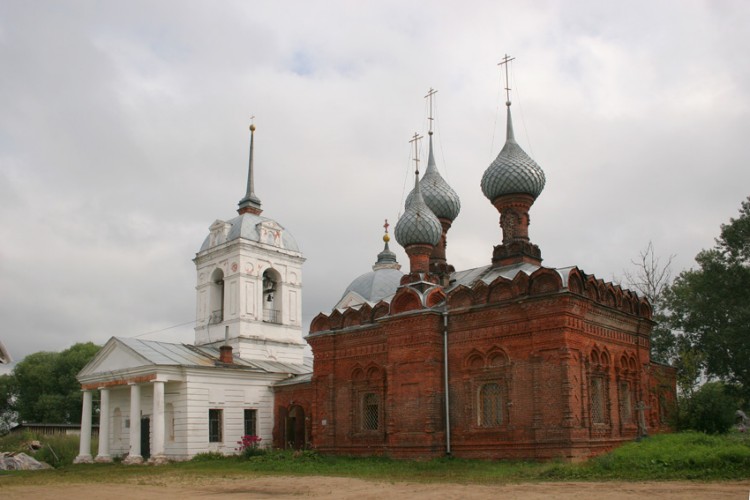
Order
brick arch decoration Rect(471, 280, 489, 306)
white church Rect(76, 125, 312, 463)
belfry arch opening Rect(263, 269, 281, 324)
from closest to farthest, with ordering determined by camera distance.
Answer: brick arch decoration Rect(471, 280, 489, 306), white church Rect(76, 125, 312, 463), belfry arch opening Rect(263, 269, 281, 324)

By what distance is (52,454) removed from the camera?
86.8 ft

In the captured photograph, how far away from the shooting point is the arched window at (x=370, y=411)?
826 inches

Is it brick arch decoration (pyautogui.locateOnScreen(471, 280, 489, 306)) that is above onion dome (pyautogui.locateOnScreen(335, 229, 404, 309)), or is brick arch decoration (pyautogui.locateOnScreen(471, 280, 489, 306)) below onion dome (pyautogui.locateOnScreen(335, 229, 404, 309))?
below

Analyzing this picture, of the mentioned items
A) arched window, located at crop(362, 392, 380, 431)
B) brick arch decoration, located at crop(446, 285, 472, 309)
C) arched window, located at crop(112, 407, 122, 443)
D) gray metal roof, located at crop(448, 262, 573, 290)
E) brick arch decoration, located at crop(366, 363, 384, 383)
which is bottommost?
arched window, located at crop(112, 407, 122, 443)

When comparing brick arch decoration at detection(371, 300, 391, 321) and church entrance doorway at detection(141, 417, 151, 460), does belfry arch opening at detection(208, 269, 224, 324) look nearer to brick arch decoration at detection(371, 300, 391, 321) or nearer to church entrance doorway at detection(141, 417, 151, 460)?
church entrance doorway at detection(141, 417, 151, 460)

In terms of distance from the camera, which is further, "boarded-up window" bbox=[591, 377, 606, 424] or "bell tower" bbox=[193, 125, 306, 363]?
"bell tower" bbox=[193, 125, 306, 363]

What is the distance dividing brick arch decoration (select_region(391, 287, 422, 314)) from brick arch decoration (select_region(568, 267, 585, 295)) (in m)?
4.13

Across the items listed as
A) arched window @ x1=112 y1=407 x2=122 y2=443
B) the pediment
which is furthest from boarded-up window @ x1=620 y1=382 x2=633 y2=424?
arched window @ x1=112 y1=407 x2=122 y2=443

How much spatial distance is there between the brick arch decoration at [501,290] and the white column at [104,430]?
1669 cm

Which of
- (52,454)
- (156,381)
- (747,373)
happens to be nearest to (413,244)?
(156,381)

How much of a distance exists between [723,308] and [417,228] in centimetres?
1775

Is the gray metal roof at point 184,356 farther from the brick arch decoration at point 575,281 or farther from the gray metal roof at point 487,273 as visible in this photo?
the brick arch decoration at point 575,281

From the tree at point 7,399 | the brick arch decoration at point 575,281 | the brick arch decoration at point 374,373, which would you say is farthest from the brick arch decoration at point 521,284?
the tree at point 7,399

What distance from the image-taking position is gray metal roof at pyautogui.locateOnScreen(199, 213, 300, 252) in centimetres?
3212
